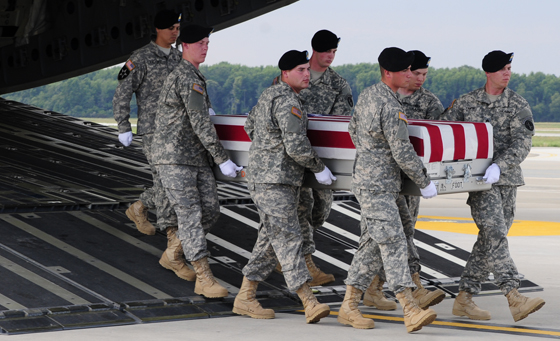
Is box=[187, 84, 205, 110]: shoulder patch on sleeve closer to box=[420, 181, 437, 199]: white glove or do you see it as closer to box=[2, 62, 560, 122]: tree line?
box=[420, 181, 437, 199]: white glove

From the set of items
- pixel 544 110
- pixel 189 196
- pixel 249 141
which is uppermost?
pixel 249 141

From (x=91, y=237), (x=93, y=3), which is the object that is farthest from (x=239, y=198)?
(x=93, y=3)

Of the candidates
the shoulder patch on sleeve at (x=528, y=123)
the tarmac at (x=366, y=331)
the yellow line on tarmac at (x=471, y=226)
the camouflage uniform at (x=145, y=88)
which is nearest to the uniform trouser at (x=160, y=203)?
the camouflage uniform at (x=145, y=88)

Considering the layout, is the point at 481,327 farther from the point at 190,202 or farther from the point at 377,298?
the point at 190,202

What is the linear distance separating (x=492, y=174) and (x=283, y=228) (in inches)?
59.2

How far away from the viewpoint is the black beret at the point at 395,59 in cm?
538

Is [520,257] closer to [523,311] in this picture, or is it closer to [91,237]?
[523,311]

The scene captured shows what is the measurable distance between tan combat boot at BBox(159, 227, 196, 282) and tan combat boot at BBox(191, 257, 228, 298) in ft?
0.85

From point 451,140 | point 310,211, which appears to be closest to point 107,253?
point 310,211

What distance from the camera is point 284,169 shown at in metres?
5.67

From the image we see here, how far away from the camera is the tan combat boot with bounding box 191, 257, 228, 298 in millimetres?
6039

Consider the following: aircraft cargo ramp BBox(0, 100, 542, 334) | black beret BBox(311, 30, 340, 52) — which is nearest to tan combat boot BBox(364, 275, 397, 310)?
aircraft cargo ramp BBox(0, 100, 542, 334)

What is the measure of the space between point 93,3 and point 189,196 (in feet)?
28.3

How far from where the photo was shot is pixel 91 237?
22.5ft
